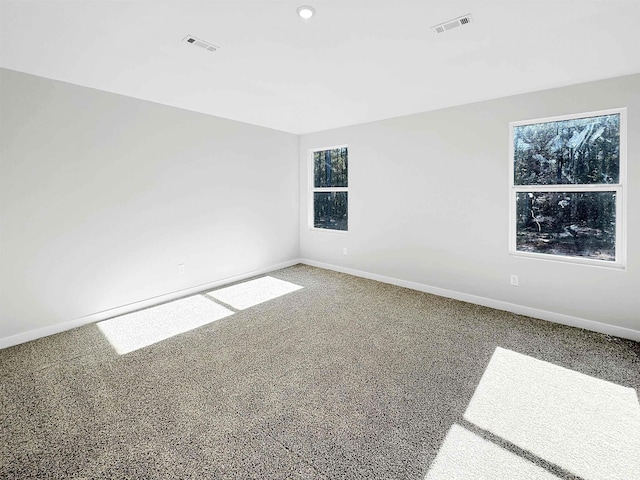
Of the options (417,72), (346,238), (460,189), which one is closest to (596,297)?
(460,189)

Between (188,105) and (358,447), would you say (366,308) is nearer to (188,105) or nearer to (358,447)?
(358,447)

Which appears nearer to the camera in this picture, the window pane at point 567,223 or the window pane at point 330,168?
the window pane at point 567,223

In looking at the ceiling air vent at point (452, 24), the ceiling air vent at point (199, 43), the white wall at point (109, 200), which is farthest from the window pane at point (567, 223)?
the white wall at point (109, 200)

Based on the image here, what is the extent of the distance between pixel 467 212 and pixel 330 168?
7.79ft

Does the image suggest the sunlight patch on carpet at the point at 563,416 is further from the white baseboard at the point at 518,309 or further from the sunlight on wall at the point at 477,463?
the white baseboard at the point at 518,309

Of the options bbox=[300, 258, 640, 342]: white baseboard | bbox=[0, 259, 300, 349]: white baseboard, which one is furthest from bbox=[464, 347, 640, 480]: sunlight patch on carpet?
bbox=[0, 259, 300, 349]: white baseboard

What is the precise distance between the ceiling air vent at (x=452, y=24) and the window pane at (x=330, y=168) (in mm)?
2907

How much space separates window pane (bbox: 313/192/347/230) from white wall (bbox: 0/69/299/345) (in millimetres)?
1144

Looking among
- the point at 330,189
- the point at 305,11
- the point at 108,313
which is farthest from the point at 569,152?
the point at 108,313

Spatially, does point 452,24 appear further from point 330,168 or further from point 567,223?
point 330,168

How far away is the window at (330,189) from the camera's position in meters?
5.07

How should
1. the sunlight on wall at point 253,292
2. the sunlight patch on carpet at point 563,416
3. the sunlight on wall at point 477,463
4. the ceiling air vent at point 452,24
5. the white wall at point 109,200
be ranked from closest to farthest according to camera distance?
1. the sunlight on wall at point 477,463
2. the sunlight patch on carpet at point 563,416
3. the ceiling air vent at point 452,24
4. the white wall at point 109,200
5. the sunlight on wall at point 253,292

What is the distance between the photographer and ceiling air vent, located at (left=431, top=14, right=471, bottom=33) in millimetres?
1987

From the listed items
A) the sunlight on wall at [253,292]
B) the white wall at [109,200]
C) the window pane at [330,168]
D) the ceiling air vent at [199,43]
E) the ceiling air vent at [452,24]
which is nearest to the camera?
the ceiling air vent at [452,24]
